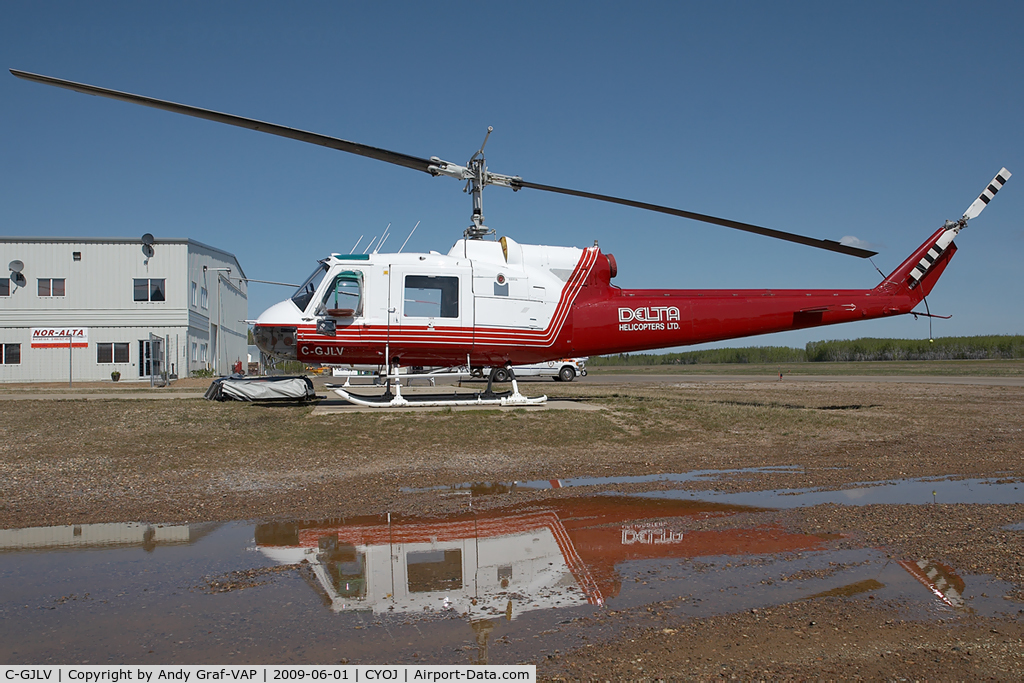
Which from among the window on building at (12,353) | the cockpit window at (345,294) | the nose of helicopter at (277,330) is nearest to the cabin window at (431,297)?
the cockpit window at (345,294)

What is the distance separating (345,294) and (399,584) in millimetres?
10225

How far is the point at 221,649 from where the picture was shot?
11.9 feet

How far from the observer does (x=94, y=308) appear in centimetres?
3347

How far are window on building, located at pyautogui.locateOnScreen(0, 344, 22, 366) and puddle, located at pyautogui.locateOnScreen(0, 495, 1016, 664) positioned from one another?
3266cm

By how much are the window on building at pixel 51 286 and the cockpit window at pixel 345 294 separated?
86.8ft

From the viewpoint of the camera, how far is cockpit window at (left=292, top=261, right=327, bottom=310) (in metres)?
14.2

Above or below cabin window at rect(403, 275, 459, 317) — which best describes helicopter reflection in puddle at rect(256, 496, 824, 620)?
below

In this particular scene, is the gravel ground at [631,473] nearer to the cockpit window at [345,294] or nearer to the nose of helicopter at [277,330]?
the nose of helicopter at [277,330]

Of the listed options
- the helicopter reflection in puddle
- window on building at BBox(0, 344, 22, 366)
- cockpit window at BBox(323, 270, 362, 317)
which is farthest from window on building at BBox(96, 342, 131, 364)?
the helicopter reflection in puddle

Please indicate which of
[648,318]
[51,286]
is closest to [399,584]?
[648,318]

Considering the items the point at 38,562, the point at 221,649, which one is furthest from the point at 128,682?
the point at 38,562

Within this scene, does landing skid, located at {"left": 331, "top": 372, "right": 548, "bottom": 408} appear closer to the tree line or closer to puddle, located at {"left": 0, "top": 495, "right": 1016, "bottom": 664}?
puddle, located at {"left": 0, "top": 495, "right": 1016, "bottom": 664}

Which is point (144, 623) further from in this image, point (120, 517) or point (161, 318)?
point (161, 318)

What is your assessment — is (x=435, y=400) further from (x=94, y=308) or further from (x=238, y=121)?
(x=94, y=308)
